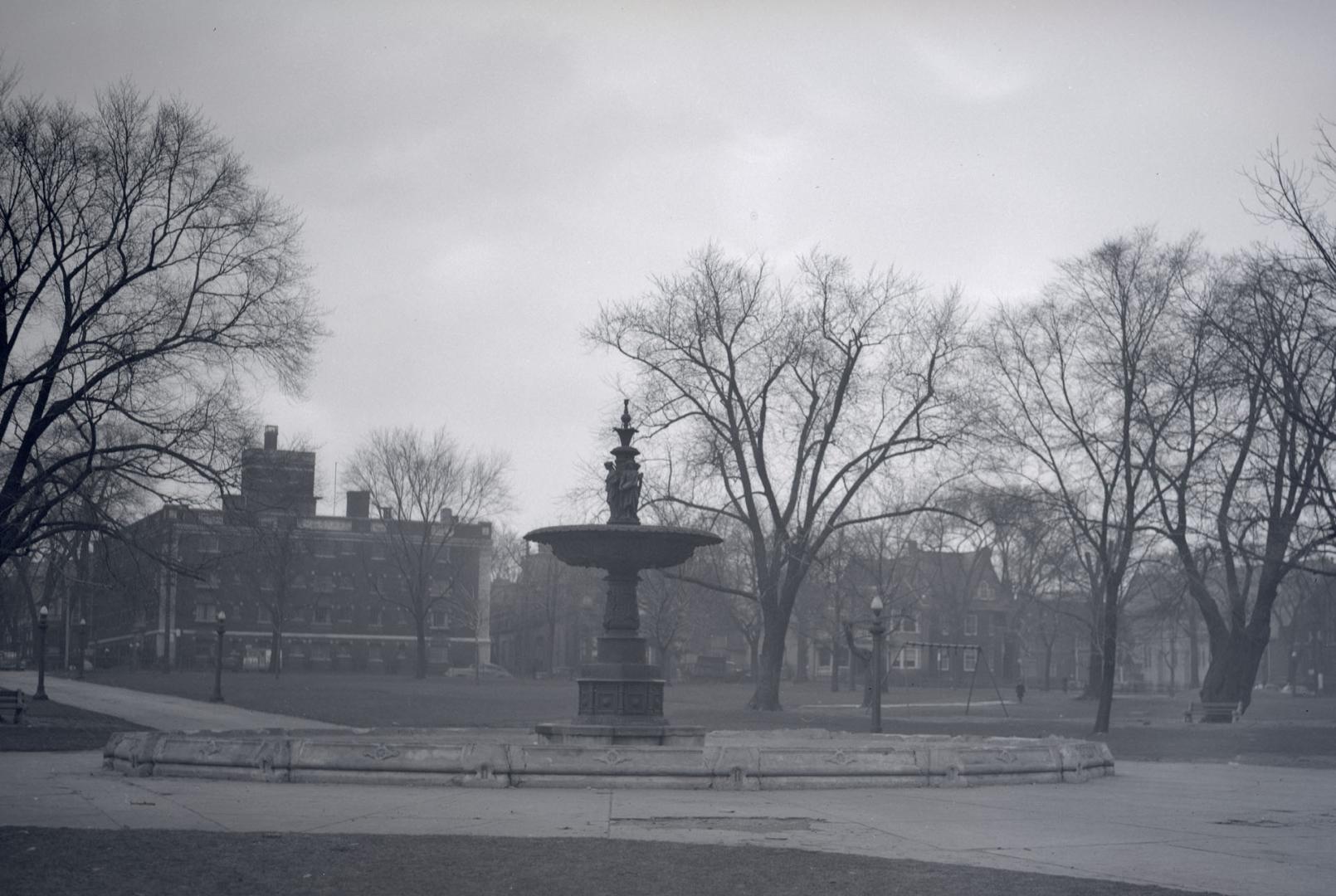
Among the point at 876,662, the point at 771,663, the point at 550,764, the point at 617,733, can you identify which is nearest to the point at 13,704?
the point at 617,733

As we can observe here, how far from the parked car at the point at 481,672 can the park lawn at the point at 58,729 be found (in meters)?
46.2

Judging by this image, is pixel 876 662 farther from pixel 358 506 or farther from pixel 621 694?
pixel 358 506

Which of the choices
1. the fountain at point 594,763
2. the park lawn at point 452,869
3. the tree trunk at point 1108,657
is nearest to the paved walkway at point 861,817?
the fountain at point 594,763

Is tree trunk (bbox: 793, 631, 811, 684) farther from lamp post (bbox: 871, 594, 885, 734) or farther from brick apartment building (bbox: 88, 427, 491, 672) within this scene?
lamp post (bbox: 871, 594, 885, 734)

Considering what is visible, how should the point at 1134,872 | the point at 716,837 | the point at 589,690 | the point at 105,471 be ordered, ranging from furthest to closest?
the point at 105,471 → the point at 589,690 → the point at 716,837 → the point at 1134,872

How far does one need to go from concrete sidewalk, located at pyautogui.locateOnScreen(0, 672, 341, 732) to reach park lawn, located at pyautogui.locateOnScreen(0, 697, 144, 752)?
33.9 inches

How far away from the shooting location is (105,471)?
2742 cm

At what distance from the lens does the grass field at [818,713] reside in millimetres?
29719

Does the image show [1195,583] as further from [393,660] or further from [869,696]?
[393,660]

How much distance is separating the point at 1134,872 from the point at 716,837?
3482mm

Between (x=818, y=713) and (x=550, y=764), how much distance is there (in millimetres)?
29387

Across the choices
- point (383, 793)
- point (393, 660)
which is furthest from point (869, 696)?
point (393, 660)

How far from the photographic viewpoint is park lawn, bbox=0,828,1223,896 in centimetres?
897

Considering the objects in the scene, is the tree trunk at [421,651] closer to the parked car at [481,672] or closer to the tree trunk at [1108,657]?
the parked car at [481,672]
